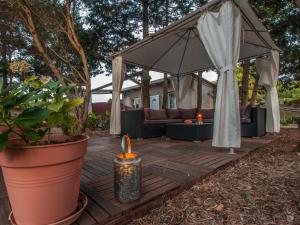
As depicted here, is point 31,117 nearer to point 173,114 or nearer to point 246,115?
point 246,115

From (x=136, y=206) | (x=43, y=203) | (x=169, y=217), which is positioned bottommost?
(x=169, y=217)

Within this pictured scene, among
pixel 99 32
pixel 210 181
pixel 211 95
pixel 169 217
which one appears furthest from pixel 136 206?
pixel 211 95

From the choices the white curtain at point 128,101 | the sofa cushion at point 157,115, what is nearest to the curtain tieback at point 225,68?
the sofa cushion at point 157,115

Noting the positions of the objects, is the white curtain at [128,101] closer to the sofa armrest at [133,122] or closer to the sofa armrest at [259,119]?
the sofa armrest at [133,122]

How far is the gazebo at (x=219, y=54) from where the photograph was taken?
9.67 ft

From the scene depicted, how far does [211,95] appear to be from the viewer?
11.7m

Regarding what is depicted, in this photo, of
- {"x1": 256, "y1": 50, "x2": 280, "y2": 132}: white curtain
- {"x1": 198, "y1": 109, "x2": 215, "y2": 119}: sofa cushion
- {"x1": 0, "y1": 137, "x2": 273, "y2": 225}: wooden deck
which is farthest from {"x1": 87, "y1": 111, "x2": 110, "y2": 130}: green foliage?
{"x1": 256, "y1": 50, "x2": 280, "y2": 132}: white curtain

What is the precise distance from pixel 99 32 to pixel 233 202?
700cm

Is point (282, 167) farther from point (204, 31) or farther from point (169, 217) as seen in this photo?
point (204, 31)

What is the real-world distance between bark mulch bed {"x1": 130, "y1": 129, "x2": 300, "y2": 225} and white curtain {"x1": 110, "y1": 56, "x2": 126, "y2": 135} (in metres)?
3.21

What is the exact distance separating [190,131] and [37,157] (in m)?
3.66

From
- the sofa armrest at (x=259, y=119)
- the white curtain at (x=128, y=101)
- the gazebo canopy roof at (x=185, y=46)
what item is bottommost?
the sofa armrest at (x=259, y=119)

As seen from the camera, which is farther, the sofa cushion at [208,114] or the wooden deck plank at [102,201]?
the sofa cushion at [208,114]

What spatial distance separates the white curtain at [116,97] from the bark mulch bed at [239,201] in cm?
321
